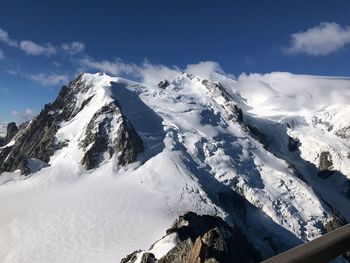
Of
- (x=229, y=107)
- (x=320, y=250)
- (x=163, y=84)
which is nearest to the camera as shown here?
(x=320, y=250)

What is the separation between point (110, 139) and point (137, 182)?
1868cm

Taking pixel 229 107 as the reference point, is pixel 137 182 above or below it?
below

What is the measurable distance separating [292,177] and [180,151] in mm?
32912

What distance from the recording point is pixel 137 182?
11600 cm

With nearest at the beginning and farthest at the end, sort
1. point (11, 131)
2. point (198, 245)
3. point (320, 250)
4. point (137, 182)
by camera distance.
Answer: point (320, 250), point (198, 245), point (137, 182), point (11, 131)

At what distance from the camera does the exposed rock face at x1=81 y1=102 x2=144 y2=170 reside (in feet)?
409

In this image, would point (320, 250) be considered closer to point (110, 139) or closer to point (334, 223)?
point (110, 139)

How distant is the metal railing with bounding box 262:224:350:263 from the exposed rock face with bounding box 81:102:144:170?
397ft

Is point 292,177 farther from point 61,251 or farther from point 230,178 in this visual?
point 61,251

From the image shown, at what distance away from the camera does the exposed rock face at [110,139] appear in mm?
124562

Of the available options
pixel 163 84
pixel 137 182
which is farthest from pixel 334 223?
pixel 163 84

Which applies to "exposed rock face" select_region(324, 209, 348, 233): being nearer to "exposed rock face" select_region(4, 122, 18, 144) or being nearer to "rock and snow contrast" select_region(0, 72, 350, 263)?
"rock and snow contrast" select_region(0, 72, 350, 263)

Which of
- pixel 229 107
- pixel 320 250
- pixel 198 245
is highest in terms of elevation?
pixel 229 107

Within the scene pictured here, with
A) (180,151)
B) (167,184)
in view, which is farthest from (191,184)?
(180,151)
